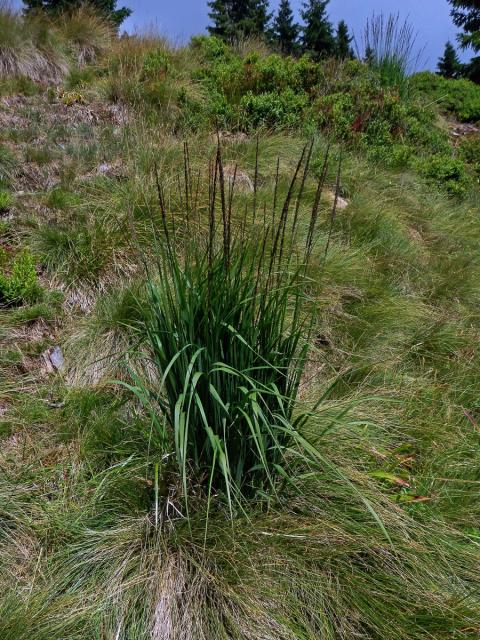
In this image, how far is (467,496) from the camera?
2947mm

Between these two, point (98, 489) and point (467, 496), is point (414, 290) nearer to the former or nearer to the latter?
point (467, 496)

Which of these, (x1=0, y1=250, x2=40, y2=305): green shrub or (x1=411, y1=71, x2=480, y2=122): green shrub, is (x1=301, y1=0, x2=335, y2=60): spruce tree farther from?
(x1=0, y1=250, x2=40, y2=305): green shrub

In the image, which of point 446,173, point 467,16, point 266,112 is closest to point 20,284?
point 266,112

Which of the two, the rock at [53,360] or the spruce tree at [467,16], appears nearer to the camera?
the rock at [53,360]

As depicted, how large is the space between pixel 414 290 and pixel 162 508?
3.27 meters

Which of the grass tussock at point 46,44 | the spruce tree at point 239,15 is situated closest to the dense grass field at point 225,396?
the grass tussock at point 46,44

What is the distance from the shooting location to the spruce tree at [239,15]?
3020 centimetres

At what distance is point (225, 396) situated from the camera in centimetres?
251

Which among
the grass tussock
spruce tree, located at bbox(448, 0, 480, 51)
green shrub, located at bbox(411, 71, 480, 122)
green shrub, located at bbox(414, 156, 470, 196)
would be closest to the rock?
the grass tussock

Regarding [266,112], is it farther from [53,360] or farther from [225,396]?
[225,396]

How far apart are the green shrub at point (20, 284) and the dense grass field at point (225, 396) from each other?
1cm

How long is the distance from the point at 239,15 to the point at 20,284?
33.6m

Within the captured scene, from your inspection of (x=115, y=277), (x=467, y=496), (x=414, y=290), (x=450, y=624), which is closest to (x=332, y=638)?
(x=450, y=624)

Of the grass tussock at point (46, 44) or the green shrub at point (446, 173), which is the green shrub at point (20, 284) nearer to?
the grass tussock at point (46, 44)
